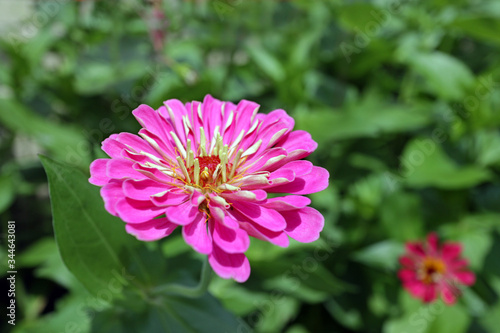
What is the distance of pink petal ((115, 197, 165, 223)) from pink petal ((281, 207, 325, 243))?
13 cm

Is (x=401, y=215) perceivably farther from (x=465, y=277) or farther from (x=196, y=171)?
(x=196, y=171)

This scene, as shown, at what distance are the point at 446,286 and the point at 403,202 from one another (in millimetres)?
248

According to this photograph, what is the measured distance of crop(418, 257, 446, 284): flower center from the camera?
1.19 meters

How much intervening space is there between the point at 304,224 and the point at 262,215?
0.05m

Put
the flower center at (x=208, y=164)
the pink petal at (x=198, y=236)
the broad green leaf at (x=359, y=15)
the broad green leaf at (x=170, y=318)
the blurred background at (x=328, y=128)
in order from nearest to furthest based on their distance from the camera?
1. the pink petal at (x=198, y=236)
2. the flower center at (x=208, y=164)
3. the broad green leaf at (x=170, y=318)
4. the blurred background at (x=328, y=128)
5. the broad green leaf at (x=359, y=15)

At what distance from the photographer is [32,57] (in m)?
1.33

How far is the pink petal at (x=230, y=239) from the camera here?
1.37 ft

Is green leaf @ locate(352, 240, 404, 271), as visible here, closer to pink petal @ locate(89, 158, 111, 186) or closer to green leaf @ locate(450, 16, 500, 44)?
green leaf @ locate(450, 16, 500, 44)

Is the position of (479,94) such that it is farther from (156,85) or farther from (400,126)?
(156,85)

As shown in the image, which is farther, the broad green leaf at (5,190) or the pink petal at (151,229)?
the broad green leaf at (5,190)

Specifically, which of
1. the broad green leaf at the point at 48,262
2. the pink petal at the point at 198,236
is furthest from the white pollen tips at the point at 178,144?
the broad green leaf at the point at 48,262

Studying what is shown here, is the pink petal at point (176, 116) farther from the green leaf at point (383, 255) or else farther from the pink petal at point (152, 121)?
the green leaf at point (383, 255)

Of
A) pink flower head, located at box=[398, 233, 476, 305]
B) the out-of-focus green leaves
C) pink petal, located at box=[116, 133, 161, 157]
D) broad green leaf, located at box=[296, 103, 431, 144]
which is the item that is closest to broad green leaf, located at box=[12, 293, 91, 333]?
the out-of-focus green leaves

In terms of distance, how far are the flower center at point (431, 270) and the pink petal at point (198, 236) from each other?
93cm
